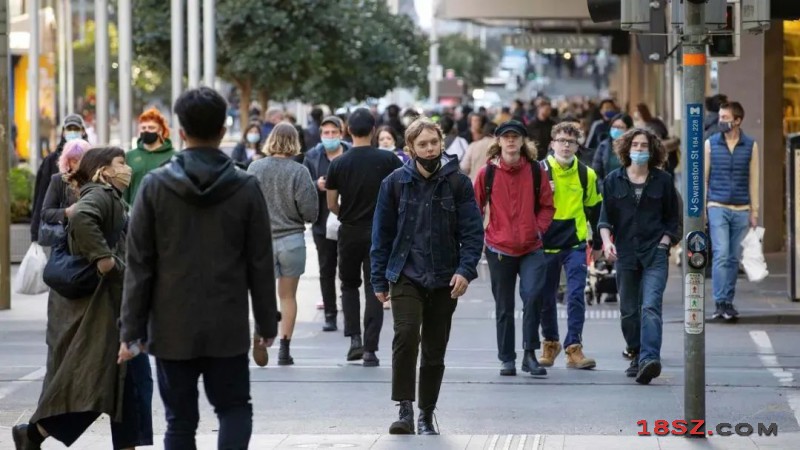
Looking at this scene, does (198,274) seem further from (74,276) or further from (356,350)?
(356,350)

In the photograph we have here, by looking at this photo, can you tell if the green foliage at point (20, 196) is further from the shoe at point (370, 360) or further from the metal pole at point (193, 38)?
the shoe at point (370, 360)

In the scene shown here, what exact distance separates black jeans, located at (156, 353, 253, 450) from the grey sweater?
560 cm

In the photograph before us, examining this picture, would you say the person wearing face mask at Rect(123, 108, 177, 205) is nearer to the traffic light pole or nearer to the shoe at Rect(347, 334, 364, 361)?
the shoe at Rect(347, 334, 364, 361)

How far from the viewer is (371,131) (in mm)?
12344

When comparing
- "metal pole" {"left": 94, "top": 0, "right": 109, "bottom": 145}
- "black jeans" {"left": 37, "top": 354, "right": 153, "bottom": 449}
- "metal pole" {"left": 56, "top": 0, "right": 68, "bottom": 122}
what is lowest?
"black jeans" {"left": 37, "top": 354, "right": 153, "bottom": 449}

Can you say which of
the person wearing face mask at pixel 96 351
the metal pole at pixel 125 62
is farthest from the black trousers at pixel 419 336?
the metal pole at pixel 125 62

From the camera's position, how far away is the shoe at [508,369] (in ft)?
37.8

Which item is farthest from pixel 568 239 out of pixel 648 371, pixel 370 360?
pixel 370 360

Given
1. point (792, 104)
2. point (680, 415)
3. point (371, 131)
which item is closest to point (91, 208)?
point (680, 415)

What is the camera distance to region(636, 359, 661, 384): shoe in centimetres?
1098

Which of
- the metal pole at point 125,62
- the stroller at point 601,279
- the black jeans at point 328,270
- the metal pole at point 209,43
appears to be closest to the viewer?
the black jeans at point 328,270

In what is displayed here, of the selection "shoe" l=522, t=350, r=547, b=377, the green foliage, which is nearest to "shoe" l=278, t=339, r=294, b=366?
"shoe" l=522, t=350, r=547, b=377

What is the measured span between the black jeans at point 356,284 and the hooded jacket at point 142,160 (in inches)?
58.3

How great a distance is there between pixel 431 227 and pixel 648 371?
256 centimetres
